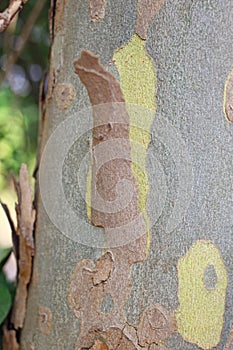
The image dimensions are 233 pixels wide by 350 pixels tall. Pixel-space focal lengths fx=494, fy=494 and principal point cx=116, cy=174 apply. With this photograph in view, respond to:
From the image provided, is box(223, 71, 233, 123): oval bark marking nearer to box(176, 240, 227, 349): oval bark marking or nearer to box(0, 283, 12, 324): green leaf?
box(176, 240, 227, 349): oval bark marking

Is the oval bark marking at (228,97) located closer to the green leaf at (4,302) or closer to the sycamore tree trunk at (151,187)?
the sycamore tree trunk at (151,187)

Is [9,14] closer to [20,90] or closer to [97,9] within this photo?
[97,9]

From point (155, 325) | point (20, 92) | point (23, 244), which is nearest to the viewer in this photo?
point (155, 325)

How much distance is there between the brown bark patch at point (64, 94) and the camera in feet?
1.71

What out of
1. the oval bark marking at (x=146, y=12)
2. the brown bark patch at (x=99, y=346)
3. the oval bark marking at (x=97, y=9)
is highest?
the oval bark marking at (x=97, y=9)

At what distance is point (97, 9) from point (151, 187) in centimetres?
20

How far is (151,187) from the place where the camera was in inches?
18.1

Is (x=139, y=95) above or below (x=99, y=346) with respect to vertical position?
above

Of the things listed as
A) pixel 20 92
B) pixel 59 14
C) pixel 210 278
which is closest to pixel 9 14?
pixel 59 14

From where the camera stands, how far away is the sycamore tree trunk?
0.46 metres

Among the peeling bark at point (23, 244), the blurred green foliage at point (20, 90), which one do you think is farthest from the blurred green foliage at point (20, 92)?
the peeling bark at point (23, 244)

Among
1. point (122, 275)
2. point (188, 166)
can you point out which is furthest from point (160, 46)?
point (122, 275)

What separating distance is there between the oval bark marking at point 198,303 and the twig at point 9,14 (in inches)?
11.0

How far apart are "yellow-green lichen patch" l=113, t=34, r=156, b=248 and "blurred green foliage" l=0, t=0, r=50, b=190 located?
1.43ft
